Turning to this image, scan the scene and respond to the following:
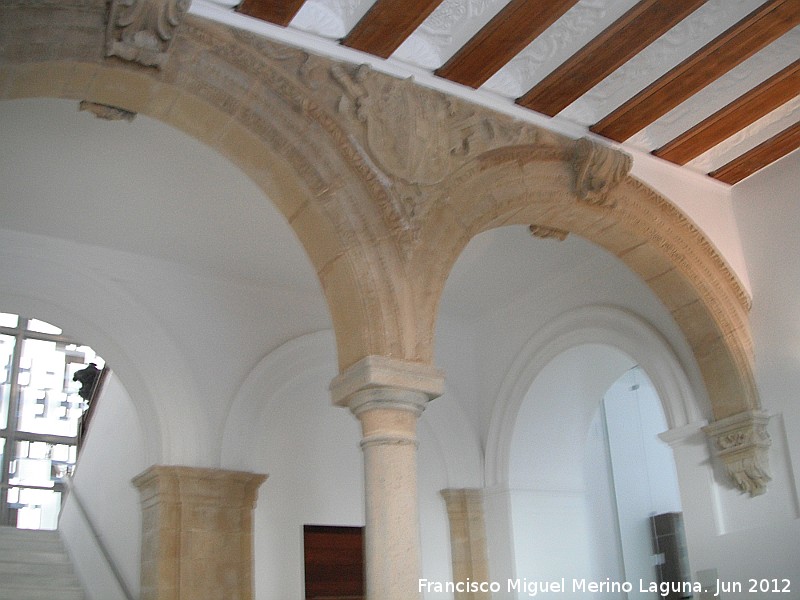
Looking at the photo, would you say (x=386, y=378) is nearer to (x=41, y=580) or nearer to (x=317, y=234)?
(x=317, y=234)

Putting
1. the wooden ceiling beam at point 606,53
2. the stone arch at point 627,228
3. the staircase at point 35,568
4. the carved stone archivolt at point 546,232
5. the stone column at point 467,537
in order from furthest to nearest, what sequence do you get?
1. the stone column at point 467,537
2. the staircase at point 35,568
3. the carved stone archivolt at point 546,232
4. the stone arch at point 627,228
5. the wooden ceiling beam at point 606,53

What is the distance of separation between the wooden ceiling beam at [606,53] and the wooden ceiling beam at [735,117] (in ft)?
3.52

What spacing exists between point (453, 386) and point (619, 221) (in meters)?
3.19

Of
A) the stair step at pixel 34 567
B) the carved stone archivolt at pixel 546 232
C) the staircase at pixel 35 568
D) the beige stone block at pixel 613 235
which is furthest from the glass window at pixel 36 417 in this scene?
the beige stone block at pixel 613 235

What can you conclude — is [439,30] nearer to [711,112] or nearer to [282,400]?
[711,112]

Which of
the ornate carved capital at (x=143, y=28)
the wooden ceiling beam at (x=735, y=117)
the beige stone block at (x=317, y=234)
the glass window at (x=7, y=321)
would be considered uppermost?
the glass window at (x=7, y=321)

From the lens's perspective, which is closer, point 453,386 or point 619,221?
point 619,221

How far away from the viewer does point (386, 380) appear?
4578 mm

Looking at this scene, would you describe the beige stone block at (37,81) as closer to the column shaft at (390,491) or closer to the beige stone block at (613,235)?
the column shaft at (390,491)

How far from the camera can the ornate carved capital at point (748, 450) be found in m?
6.34

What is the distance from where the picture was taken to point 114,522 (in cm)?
848

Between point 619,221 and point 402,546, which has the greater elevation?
point 619,221

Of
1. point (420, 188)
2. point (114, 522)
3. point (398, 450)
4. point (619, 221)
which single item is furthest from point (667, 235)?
point (114, 522)

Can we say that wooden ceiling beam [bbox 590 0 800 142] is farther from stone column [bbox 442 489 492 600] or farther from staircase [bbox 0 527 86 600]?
staircase [bbox 0 527 86 600]
